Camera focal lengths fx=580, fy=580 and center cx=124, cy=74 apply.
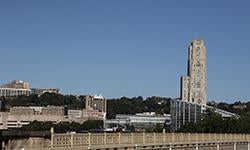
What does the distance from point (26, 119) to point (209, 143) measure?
5450 inches

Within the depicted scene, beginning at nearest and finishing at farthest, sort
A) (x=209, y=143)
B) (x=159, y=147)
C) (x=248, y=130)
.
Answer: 1. (x=159, y=147)
2. (x=209, y=143)
3. (x=248, y=130)

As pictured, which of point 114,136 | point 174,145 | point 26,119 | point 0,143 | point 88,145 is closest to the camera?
point 0,143

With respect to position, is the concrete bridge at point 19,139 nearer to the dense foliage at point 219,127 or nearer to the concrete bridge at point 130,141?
the concrete bridge at point 130,141

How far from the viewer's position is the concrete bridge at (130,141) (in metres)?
25.0

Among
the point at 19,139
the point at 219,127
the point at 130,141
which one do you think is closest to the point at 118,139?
the point at 130,141

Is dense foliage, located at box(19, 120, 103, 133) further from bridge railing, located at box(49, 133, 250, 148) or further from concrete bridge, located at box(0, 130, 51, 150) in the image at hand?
concrete bridge, located at box(0, 130, 51, 150)

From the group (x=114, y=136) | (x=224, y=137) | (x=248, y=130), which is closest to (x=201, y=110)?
(x=248, y=130)

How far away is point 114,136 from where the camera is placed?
32.0m

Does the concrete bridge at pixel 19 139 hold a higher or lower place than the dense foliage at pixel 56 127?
higher

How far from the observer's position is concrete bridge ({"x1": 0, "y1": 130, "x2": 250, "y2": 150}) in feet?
81.9

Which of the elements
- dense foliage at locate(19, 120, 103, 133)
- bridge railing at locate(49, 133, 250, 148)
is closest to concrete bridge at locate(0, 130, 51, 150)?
bridge railing at locate(49, 133, 250, 148)

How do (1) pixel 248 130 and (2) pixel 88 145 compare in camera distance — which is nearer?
(2) pixel 88 145

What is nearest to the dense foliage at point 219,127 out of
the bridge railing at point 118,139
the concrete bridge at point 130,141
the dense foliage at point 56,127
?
the dense foliage at point 56,127

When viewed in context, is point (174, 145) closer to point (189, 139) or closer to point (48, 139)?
point (189, 139)
